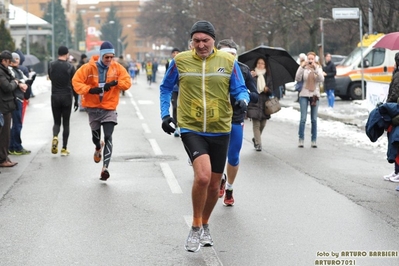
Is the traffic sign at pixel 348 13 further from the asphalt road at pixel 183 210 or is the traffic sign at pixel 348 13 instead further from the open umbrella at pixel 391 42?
the asphalt road at pixel 183 210

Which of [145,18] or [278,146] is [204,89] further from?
[145,18]

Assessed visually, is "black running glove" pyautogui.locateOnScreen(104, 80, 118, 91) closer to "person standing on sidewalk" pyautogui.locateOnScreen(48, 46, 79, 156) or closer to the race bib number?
"person standing on sidewalk" pyautogui.locateOnScreen(48, 46, 79, 156)

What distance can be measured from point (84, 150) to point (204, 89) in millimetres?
8667

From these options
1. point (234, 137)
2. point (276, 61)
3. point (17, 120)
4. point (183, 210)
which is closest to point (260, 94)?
point (276, 61)

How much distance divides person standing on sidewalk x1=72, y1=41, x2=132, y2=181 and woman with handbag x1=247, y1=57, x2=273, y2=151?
2.93m

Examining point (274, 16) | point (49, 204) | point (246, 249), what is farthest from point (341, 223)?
point (274, 16)

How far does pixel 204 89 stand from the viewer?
22.6 feet

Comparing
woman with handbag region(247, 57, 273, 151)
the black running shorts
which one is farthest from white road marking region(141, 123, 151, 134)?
the black running shorts

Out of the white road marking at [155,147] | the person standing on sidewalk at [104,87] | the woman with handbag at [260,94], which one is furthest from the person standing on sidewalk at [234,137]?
the white road marking at [155,147]

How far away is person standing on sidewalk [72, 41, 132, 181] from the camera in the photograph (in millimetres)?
11141

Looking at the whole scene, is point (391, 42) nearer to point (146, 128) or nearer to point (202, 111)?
point (146, 128)

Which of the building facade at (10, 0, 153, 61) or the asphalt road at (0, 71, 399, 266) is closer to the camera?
the asphalt road at (0, 71, 399, 266)

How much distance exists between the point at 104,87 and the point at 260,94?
4.22 metres

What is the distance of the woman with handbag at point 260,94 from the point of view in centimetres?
1367
